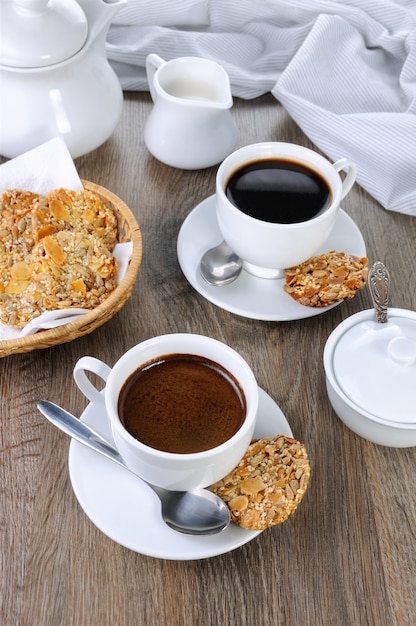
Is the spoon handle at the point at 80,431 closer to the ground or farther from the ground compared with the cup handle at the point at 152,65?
closer to the ground

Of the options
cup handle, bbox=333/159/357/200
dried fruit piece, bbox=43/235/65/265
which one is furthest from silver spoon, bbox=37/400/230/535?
cup handle, bbox=333/159/357/200

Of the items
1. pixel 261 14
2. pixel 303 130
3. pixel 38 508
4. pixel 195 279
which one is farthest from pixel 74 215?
pixel 261 14

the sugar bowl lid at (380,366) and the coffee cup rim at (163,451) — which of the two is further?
the sugar bowl lid at (380,366)

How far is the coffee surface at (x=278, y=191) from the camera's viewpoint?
1.11m

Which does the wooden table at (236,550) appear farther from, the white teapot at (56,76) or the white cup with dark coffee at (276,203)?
the white teapot at (56,76)

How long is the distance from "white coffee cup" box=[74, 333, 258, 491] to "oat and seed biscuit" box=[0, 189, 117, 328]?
0.21m

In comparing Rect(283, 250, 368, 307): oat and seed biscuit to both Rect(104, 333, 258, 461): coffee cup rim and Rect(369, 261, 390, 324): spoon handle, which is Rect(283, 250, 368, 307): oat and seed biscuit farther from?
Rect(104, 333, 258, 461): coffee cup rim

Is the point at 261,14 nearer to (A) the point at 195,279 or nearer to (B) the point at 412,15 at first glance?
(B) the point at 412,15

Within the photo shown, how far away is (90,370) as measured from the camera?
0.85 m

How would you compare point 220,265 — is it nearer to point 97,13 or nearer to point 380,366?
point 380,366

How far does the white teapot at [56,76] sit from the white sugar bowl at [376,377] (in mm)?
641

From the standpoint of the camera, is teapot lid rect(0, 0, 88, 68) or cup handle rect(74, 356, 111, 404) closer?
cup handle rect(74, 356, 111, 404)

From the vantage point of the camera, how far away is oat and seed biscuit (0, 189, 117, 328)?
3.43ft

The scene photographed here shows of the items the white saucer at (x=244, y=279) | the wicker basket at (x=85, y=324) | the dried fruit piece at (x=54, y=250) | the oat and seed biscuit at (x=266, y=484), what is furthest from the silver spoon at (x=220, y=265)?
the oat and seed biscuit at (x=266, y=484)
